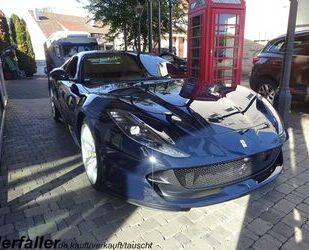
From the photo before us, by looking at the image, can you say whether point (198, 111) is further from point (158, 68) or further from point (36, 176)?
point (36, 176)

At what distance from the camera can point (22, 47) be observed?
19797 millimetres

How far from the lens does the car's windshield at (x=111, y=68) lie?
13.4 ft

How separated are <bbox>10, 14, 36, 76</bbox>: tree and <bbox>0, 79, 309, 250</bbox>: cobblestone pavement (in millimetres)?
17348

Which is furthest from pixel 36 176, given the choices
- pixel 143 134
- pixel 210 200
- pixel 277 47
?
pixel 277 47

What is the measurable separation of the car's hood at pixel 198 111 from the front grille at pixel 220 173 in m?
0.17

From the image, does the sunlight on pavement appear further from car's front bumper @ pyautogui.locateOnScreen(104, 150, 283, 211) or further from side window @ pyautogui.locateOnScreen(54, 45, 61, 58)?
side window @ pyautogui.locateOnScreen(54, 45, 61, 58)

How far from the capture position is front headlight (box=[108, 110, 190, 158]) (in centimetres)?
236

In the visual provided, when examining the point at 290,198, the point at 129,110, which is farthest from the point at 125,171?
the point at 290,198

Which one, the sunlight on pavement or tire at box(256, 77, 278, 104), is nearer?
the sunlight on pavement

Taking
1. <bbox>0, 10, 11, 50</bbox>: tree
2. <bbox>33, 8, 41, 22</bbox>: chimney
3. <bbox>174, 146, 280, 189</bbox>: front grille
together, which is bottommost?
<bbox>174, 146, 280, 189</bbox>: front grille

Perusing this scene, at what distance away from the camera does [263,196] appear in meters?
3.06

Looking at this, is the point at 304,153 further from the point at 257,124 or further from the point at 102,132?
the point at 102,132

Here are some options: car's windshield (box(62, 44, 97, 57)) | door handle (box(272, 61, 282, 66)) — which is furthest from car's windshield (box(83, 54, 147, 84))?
car's windshield (box(62, 44, 97, 57))

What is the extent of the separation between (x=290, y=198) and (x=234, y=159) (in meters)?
1.00
